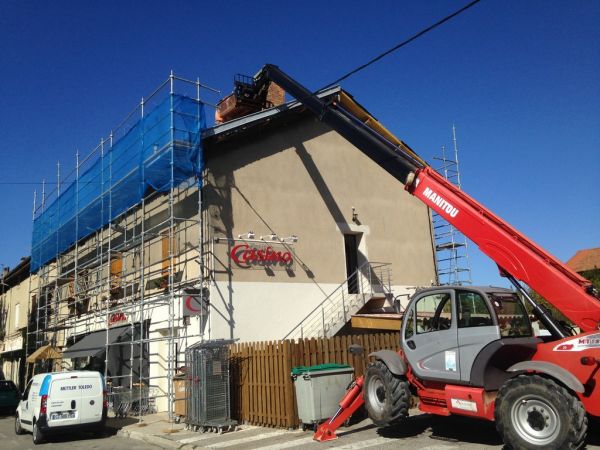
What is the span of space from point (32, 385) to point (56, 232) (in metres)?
12.3

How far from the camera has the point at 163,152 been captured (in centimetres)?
1623

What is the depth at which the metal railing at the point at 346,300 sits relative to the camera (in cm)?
1709

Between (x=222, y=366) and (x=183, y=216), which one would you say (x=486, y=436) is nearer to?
(x=222, y=366)

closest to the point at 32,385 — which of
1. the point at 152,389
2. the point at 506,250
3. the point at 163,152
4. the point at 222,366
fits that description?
the point at 152,389

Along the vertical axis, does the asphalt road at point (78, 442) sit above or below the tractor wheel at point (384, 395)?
below

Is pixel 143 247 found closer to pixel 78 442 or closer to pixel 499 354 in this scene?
pixel 78 442

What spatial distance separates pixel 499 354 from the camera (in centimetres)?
762

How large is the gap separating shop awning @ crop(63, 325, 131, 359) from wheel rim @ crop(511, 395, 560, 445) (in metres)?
14.2

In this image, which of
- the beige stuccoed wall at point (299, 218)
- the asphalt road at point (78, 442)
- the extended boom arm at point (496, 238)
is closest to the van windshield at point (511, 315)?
the extended boom arm at point (496, 238)

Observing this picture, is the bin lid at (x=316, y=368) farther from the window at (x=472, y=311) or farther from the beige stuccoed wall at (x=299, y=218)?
the beige stuccoed wall at (x=299, y=218)

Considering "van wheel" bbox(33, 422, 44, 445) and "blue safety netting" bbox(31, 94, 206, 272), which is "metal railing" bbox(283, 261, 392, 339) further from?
"van wheel" bbox(33, 422, 44, 445)

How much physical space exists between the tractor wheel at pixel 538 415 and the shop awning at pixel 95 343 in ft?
46.3

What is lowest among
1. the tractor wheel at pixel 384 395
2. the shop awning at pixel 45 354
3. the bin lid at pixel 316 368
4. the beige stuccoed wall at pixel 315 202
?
the tractor wheel at pixel 384 395

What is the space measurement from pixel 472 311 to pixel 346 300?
10.3 m
